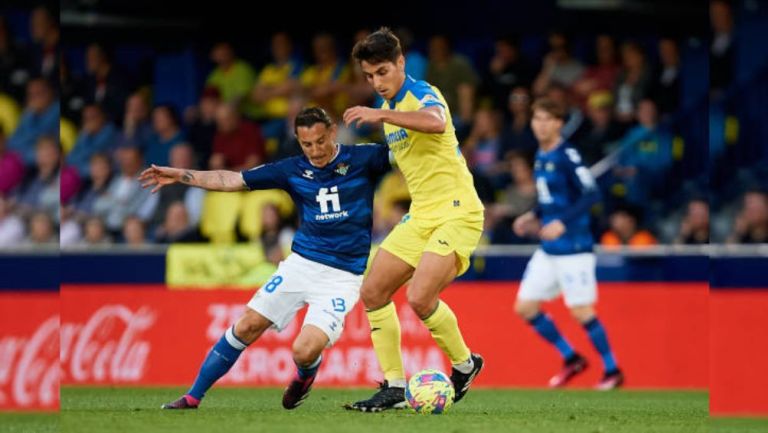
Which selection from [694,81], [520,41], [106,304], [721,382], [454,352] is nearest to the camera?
[454,352]

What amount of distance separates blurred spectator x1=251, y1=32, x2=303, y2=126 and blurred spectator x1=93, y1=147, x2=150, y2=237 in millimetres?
1458

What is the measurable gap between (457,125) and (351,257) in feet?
21.1

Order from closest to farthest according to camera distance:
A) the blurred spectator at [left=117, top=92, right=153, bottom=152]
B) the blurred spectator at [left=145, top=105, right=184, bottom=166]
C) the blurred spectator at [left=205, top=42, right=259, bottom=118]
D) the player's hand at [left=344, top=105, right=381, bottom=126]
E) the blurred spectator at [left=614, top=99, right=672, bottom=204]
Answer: the player's hand at [left=344, top=105, right=381, bottom=126] → the blurred spectator at [left=614, top=99, right=672, bottom=204] → the blurred spectator at [left=145, top=105, right=184, bottom=166] → the blurred spectator at [left=117, top=92, right=153, bottom=152] → the blurred spectator at [left=205, top=42, right=259, bottom=118]

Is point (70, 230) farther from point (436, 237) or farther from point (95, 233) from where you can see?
point (436, 237)

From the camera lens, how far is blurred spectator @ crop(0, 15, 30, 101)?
15805 millimetres

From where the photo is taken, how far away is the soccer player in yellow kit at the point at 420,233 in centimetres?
728

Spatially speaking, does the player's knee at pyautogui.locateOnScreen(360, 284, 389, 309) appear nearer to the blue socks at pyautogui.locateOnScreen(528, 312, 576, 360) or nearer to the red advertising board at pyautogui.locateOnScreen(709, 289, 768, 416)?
the blue socks at pyautogui.locateOnScreen(528, 312, 576, 360)

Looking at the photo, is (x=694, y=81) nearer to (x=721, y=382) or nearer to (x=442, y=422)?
(x=721, y=382)

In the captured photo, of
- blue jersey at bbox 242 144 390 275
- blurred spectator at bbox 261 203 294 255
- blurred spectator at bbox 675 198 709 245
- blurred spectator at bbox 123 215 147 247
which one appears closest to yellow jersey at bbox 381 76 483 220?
blue jersey at bbox 242 144 390 275

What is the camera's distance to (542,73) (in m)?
14.3

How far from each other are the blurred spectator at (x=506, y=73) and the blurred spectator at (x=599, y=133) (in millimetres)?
864

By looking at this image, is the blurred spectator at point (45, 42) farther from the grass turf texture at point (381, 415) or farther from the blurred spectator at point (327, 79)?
the grass turf texture at point (381, 415)

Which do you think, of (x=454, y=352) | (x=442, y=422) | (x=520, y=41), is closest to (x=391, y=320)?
(x=454, y=352)

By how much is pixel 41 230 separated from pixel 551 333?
5.83 metres
